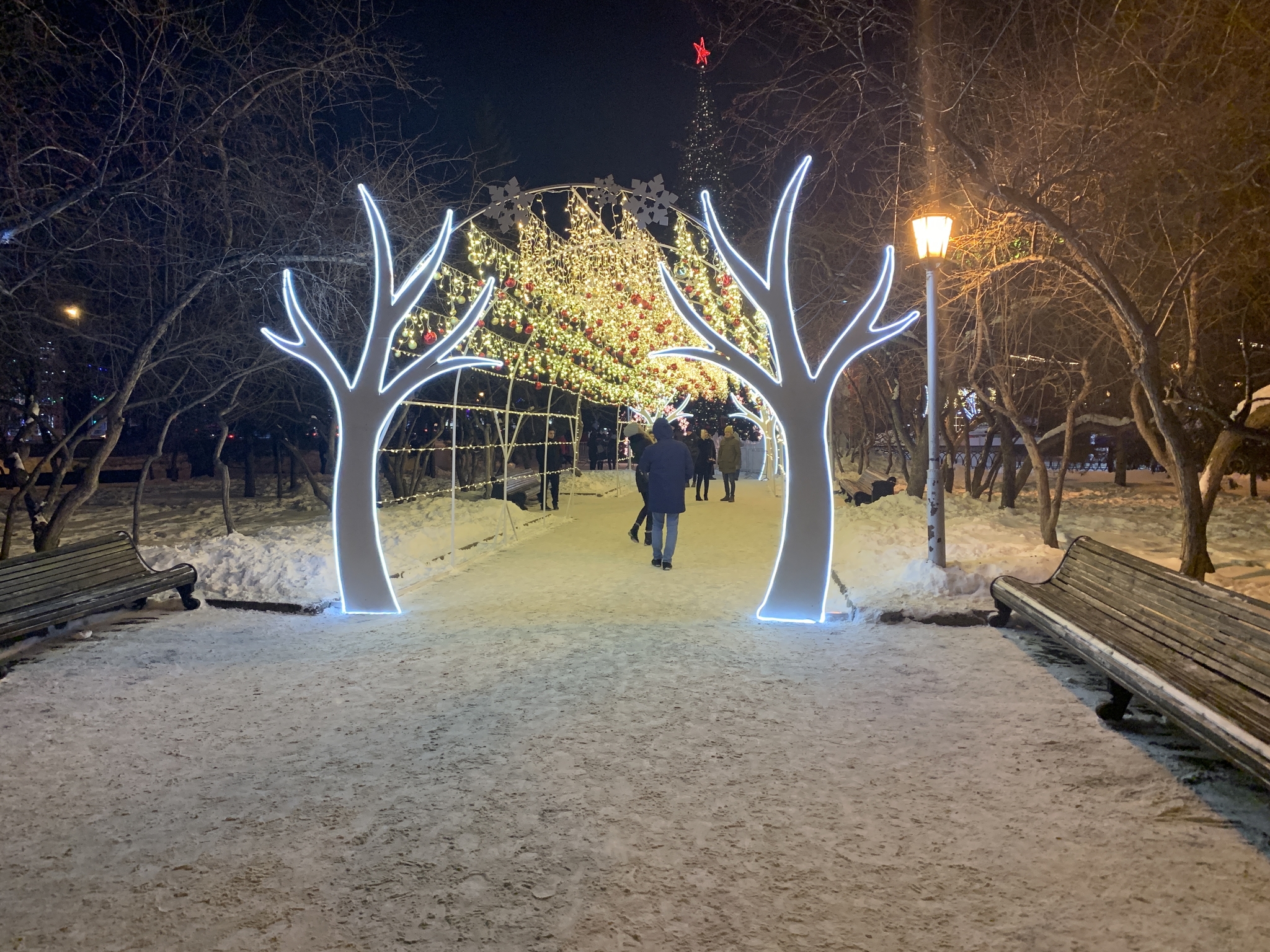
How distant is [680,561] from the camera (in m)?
11.5

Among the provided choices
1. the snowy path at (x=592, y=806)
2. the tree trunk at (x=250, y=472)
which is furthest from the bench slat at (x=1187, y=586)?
the tree trunk at (x=250, y=472)

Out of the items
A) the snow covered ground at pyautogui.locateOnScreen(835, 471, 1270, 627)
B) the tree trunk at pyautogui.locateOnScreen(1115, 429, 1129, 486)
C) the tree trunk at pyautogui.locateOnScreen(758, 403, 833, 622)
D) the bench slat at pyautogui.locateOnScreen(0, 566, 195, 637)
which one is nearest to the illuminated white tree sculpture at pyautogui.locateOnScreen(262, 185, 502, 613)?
the bench slat at pyautogui.locateOnScreen(0, 566, 195, 637)

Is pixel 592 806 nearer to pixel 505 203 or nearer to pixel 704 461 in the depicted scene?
pixel 505 203

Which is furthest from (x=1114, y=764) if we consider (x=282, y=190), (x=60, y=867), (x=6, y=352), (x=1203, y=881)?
(x=6, y=352)

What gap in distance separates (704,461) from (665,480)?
11.8 metres

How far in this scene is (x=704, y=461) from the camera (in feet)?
73.0

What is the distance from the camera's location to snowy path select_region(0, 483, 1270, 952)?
2906 mm

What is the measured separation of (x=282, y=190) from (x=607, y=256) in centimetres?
777

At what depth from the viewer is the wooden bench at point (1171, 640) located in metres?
3.85

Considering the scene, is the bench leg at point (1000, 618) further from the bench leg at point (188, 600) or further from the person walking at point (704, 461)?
the person walking at point (704, 461)

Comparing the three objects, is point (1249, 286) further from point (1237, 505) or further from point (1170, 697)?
point (1237, 505)

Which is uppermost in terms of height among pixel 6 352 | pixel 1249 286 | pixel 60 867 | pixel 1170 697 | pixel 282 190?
pixel 282 190

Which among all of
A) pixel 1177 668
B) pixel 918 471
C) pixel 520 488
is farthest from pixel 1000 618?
pixel 918 471

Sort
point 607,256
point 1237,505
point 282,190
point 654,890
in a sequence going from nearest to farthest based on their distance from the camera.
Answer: point 654,890, point 282,190, point 607,256, point 1237,505
